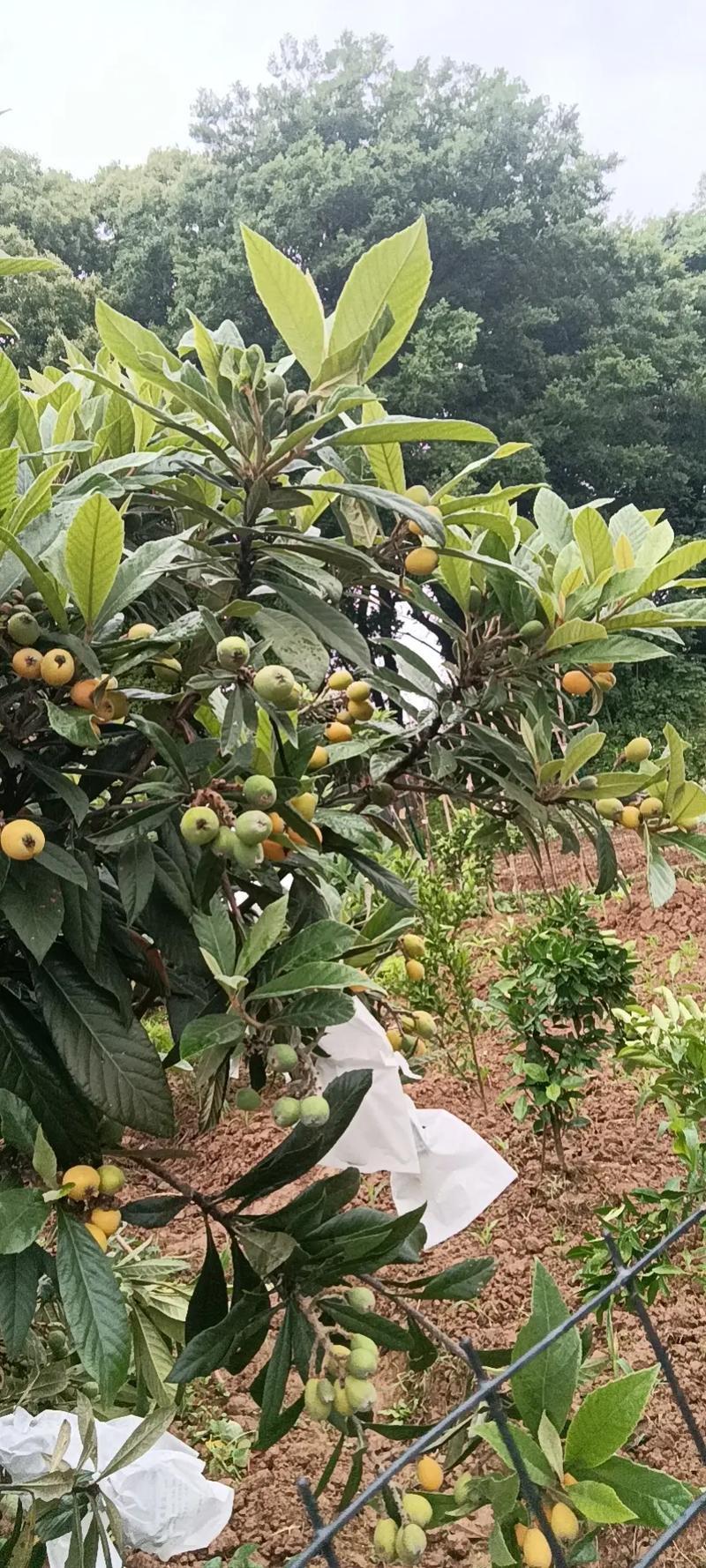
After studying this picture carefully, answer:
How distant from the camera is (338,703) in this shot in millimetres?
931

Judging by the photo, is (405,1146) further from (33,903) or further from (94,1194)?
(33,903)

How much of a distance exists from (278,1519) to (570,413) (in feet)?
35.3

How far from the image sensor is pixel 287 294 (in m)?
0.60

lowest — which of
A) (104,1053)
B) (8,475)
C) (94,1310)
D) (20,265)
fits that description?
(94,1310)

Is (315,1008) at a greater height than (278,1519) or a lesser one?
greater

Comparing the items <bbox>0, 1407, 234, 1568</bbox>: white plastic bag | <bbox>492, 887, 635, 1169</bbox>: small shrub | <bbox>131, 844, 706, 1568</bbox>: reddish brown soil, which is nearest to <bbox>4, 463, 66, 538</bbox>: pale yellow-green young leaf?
<bbox>0, 1407, 234, 1568</bbox>: white plastic bag

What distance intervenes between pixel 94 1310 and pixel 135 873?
24 cm

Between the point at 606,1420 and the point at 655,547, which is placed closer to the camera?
the point at 606,1420

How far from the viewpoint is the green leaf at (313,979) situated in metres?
0.54

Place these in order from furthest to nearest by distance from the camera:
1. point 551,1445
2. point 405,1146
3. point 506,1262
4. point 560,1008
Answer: point 560,1008 < point 506,1262 < point 405,1146 < point 551,1445

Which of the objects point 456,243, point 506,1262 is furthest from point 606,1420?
point 456,243

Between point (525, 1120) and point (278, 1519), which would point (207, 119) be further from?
point (278, 1519)

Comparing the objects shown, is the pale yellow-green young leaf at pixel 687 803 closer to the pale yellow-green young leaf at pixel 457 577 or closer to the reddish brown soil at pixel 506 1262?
the pale yellow-green young leaf at pixel 457 577

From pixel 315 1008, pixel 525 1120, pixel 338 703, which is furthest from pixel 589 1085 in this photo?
pixel 315 1008
